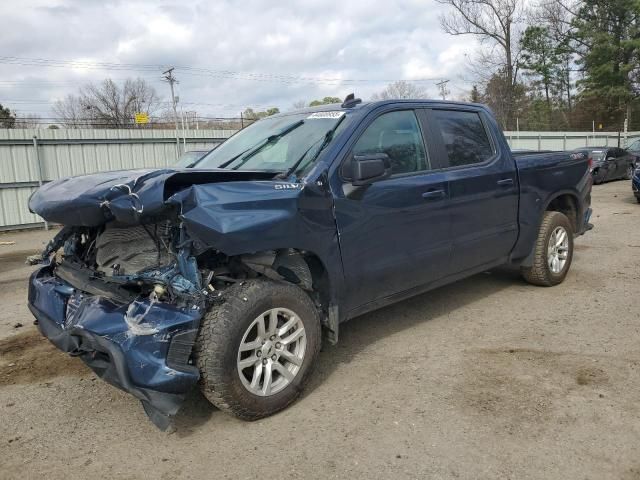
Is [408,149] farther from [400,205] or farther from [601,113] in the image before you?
[601,113]

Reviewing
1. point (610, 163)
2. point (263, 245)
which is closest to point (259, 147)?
point (263, 245)

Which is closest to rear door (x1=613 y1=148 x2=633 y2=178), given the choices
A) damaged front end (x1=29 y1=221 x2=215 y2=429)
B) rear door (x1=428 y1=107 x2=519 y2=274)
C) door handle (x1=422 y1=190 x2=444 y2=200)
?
rear door (x1=428 y1=107 x2=519 y2=274)

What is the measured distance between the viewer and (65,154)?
1358 centimetres

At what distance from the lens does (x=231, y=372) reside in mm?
2988

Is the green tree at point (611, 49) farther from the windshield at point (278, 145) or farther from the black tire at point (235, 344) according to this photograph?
the black tire at point (235, 344)

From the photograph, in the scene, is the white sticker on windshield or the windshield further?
the white sticker on windshield

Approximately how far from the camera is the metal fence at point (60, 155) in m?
12.7

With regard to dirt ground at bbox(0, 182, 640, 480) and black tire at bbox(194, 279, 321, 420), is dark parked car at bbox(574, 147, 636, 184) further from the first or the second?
black tire at bbox(194, 279, 321, 420)

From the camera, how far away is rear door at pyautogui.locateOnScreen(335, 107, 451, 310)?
3664 millimetres

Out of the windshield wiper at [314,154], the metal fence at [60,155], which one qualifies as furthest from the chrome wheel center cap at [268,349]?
the metal fence at [60,155]

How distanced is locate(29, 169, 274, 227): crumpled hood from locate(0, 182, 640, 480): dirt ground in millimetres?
1281

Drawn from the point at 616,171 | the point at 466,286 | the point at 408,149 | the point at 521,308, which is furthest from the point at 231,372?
the point at 616,171

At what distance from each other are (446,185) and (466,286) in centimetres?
201

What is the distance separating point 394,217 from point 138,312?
192 centimetres
